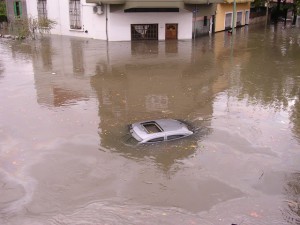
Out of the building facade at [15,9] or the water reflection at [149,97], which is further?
the building facade at [15,9]

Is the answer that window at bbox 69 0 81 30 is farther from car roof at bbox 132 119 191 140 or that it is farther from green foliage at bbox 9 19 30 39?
car roof at bbox 132 119 191 140

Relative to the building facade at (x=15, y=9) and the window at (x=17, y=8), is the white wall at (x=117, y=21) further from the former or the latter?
the window at (x=17, y=8)

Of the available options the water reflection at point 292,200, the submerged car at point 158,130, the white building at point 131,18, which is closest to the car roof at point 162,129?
the submerged car at point 158,130

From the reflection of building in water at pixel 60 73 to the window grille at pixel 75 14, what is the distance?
345 centimetres

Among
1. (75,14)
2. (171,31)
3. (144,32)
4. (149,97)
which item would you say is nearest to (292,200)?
(149,97)

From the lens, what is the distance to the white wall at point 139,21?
3083 centimetres

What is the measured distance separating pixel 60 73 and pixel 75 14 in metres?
14.4

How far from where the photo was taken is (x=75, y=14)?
33.4 metres

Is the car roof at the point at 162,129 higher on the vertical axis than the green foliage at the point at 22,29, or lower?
lower

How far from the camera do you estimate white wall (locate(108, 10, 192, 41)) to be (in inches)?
1214

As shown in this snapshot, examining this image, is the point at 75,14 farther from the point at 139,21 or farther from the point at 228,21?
the point at 228,21

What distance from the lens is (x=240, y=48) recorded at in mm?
29234

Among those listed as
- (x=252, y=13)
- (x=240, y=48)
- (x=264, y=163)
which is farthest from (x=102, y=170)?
(x=252, y=13)

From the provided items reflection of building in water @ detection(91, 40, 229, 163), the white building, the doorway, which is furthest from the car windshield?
the doorway
